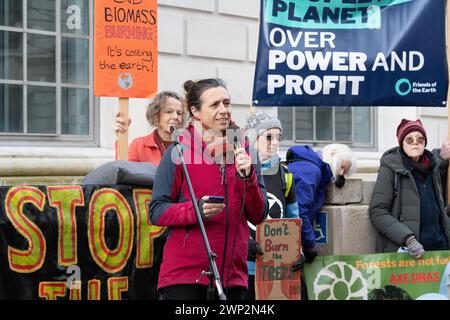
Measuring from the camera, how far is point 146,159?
7.00 m

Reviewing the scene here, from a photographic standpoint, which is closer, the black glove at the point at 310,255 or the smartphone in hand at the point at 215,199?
the smartphone in hand at the point at 215,199

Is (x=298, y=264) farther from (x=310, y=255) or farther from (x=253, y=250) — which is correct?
(x=253, y=250)

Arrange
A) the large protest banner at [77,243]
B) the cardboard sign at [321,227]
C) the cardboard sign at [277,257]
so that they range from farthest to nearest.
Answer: the cardboard sign at [321,227]
the cardboard sign at [277,257]
the large protest banner at [77,243]

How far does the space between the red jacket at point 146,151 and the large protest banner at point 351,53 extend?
973mm

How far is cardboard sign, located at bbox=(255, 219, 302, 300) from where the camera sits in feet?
21.0

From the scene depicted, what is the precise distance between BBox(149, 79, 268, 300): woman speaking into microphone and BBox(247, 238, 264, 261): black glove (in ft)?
4.08

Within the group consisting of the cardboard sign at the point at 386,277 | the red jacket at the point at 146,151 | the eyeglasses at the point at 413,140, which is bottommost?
the cardboard sign at the point at 386,277

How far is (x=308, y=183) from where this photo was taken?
22.9 ft

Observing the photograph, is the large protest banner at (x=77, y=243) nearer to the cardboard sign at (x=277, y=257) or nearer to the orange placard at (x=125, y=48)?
the cardboard sign at (x=277, y=257)

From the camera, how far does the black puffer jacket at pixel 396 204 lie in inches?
292

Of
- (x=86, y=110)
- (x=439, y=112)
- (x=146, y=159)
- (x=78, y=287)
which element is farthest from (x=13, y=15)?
(x=439, y=112)

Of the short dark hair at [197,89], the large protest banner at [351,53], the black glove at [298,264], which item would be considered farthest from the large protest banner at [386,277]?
the short dark hair at [197,89]

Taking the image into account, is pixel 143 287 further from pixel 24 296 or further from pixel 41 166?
pixel 41 166

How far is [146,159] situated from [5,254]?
170 centimetres
